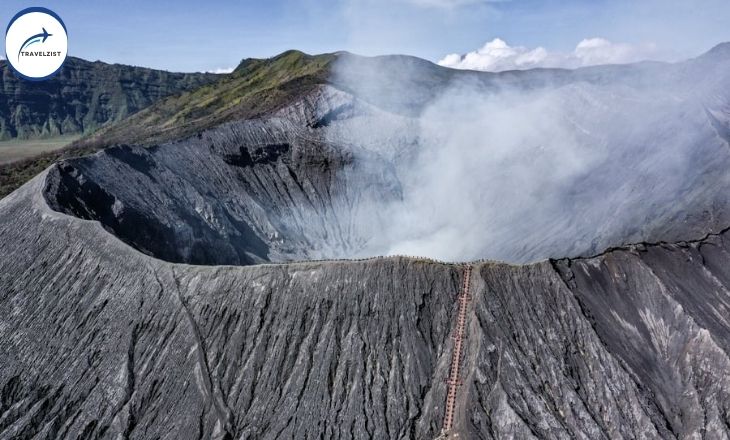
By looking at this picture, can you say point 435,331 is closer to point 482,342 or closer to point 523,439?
point 482,342

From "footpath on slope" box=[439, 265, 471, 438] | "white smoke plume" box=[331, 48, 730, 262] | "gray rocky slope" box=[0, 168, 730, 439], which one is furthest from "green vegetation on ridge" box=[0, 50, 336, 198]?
"footpath on slope" box=[439, 265, 471, 438]

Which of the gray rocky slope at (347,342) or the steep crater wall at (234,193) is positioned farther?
the steep crater wall at (234,193)

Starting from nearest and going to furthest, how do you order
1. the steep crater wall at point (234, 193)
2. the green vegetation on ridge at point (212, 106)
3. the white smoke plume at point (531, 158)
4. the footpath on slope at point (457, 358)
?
1. the footpath on slope at point (457, 358)
2. the steep crater wall at point (234, 193)
3. the white smoke plume at point (531, 158)
4. the green vegetation on ridge at point (212, 106)

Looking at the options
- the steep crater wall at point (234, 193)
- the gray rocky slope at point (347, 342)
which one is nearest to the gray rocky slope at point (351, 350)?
the gray rocky slope at point (347, 342)

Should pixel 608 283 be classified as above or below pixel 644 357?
above

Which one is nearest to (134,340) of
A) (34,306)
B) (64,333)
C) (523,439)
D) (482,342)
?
(64,333)

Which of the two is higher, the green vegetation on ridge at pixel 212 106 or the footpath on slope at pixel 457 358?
the green vegetation on ridge at pixel 212 106

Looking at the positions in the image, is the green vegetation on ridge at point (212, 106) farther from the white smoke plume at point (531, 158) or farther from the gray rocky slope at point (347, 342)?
the gray rocky slope at point (347, 342)

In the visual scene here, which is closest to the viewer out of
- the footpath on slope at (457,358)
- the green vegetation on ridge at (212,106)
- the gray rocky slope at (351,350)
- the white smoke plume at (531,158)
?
the footpath on slope at (457,358)

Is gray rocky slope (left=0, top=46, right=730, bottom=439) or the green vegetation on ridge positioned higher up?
the green vegetation on ridge

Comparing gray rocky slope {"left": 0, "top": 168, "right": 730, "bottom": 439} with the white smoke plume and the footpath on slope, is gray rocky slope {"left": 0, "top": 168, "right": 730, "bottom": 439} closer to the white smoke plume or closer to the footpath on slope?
the footpath on slope

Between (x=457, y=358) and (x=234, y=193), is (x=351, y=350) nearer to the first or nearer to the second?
(x=457, y=358)
